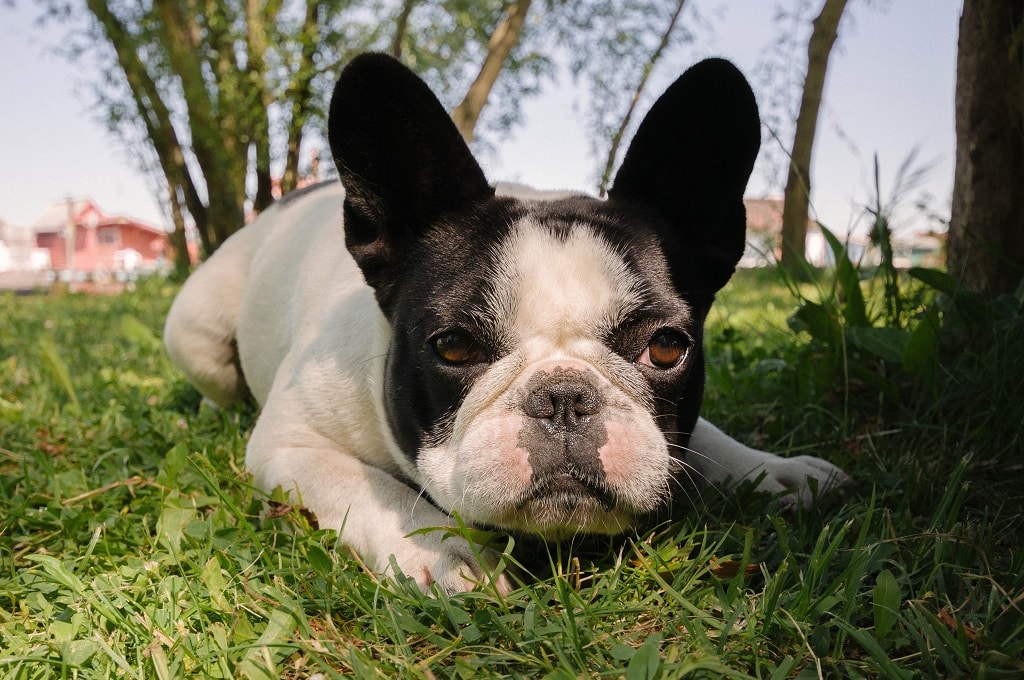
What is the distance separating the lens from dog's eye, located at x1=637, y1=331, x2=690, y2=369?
240 centimetres

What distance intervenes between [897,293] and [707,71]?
6.06 ft

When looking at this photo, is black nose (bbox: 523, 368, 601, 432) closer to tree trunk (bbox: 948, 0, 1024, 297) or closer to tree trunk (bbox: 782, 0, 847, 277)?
tree trunk (bbox: 782, 0, 847, 277)

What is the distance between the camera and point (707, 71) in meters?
2.51

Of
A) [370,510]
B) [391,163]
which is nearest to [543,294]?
[391,163]

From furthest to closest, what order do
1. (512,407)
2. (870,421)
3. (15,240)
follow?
(15,240), (870,421), (512,407)

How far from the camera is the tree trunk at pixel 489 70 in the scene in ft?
30.4

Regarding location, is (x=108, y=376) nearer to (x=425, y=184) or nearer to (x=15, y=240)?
(x=425, y=184)

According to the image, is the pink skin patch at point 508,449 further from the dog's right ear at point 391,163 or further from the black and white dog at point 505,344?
the dog's right ear at point 391,163

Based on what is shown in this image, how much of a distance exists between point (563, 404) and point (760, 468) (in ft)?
3.89

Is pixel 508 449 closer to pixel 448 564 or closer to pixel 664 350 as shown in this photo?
pixel 448 564

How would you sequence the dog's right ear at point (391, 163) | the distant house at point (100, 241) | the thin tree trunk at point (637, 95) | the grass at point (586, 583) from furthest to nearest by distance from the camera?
the distant house at point (100, 241)
the thin tree trunk at point (637, 95)
the dog's right ear at point (391, 163)
the grass at point (586, 583)

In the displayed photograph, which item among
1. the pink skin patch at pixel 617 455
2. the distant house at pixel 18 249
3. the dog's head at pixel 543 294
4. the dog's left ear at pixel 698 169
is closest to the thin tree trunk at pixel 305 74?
the dog's head at pixel 543 294

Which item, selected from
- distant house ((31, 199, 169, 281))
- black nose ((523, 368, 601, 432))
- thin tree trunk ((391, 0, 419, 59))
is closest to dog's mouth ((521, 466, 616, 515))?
black nose ((523, 368, 601, 432))

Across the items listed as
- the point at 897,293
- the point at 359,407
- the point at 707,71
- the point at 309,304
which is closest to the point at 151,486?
the point at 359,407
